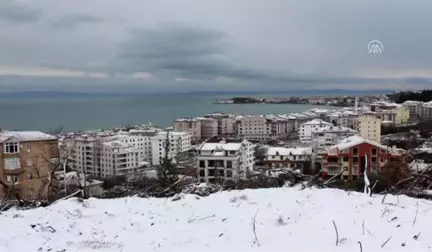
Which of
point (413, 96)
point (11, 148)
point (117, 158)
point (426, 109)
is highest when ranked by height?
point (413, 96)

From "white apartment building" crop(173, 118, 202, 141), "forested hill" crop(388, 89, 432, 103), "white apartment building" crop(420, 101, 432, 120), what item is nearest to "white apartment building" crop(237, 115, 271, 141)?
"white apartment building" crop(173, 118, 202, 141)

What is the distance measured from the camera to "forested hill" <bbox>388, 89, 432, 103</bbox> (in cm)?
5400

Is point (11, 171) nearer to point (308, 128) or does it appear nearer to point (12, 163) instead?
point (12, 163)

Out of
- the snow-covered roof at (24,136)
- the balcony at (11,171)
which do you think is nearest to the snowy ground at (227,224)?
the balcony at (11,171)

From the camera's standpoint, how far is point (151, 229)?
10.3ft

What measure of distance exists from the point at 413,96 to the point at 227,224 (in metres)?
60.6

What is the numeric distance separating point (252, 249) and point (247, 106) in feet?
295

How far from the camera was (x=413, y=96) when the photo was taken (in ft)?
190

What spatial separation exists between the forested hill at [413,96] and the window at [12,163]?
2047 inches

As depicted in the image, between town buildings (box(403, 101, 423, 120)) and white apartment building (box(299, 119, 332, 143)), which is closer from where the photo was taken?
white apartment building (box(299, 119, 332, 143))

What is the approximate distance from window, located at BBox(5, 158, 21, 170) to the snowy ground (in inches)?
347

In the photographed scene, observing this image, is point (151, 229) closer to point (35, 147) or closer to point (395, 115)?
point (35, 147)

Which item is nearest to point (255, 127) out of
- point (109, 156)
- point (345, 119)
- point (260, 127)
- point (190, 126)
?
point (260, 127)

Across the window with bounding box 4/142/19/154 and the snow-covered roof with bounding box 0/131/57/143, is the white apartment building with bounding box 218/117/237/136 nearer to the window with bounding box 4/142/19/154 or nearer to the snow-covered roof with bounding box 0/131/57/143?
the snow-covered roof with bounding box 0/131/57/143
